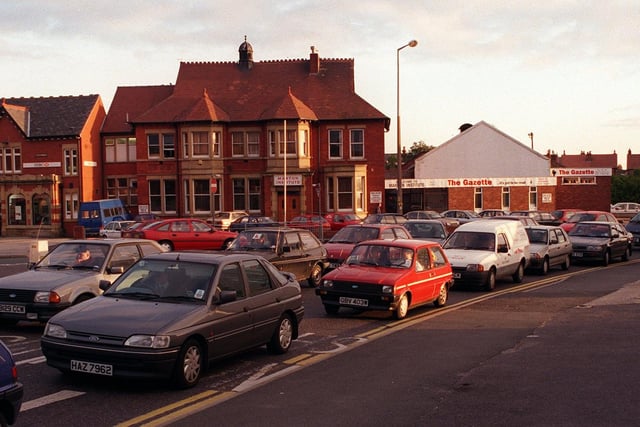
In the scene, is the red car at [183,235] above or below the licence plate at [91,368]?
above

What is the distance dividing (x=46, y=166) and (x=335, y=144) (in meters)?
20.6

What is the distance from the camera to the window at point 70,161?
1922 inches

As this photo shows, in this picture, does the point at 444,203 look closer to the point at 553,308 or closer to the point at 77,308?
the point at 553,308

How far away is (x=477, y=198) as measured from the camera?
5428 cm

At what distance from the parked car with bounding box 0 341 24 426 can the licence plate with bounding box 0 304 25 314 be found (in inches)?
231

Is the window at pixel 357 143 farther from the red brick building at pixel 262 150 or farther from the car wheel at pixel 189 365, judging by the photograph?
the car wheel at pixel 189 365

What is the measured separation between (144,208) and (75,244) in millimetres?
34794

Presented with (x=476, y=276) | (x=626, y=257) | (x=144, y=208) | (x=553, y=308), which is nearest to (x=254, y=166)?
(x=144, y=208)

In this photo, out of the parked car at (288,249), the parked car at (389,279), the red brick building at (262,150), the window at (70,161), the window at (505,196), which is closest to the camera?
the parked car at (389,279)

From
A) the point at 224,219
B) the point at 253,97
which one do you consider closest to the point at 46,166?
the point at 253,97

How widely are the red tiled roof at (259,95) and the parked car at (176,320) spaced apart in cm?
3666

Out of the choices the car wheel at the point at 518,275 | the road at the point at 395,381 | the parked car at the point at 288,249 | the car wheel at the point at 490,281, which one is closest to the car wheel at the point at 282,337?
the road at the point at 395,381

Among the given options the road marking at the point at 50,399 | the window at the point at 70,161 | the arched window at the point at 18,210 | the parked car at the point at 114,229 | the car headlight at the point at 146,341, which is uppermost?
the window at the point at 70,161

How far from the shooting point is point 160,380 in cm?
764
